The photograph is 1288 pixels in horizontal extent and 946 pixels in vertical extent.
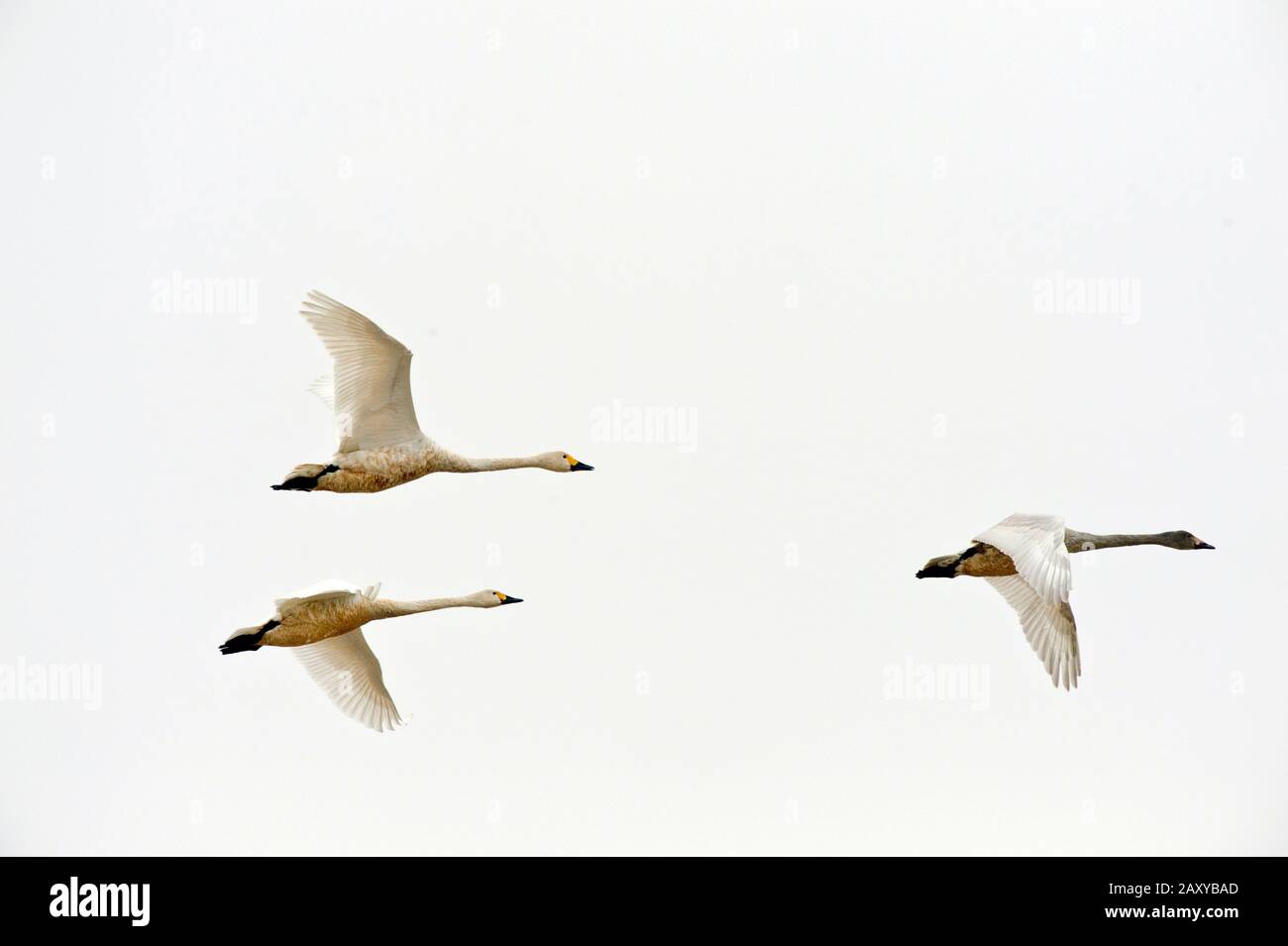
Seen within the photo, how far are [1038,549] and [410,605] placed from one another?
228 inches

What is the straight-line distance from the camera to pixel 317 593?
A: 1780cm

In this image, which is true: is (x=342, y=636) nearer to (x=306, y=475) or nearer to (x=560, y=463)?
(x=306, y=475)

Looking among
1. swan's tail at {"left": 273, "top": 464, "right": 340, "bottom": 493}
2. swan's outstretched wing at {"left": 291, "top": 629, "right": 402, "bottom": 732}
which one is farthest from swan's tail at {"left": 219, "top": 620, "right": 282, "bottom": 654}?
swan's outstretched wing at {"left": 291, "top": 629, "right": 402, "bottom": 732}

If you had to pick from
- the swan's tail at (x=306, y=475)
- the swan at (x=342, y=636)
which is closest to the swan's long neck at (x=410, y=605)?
the swan at (x=342, y=636)

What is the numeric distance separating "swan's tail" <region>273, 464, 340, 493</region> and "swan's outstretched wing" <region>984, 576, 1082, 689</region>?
6378 mm

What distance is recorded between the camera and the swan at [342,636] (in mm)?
18030

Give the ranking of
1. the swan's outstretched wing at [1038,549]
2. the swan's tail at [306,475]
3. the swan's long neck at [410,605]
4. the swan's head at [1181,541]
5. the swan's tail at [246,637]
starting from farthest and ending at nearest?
the swan's head at [1181,541], the swan's long neck at [410,605], the swan's tail at [306,475], the swan's tail at [246,637], the swan's outstretched wing at [1038,549]

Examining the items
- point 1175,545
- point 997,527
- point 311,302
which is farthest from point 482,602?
point 1175,545

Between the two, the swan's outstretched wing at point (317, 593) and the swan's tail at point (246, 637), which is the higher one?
the swan's outstretched wing at point (317, 593)

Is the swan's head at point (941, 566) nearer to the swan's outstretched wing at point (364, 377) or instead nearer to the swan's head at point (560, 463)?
the swan's head at point (560, 463)

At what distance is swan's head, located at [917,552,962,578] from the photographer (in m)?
18.9

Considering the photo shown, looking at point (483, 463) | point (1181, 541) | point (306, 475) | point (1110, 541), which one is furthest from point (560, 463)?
point (1181, 541)

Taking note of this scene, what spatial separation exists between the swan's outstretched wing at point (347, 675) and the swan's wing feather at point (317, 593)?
5.33 ft
